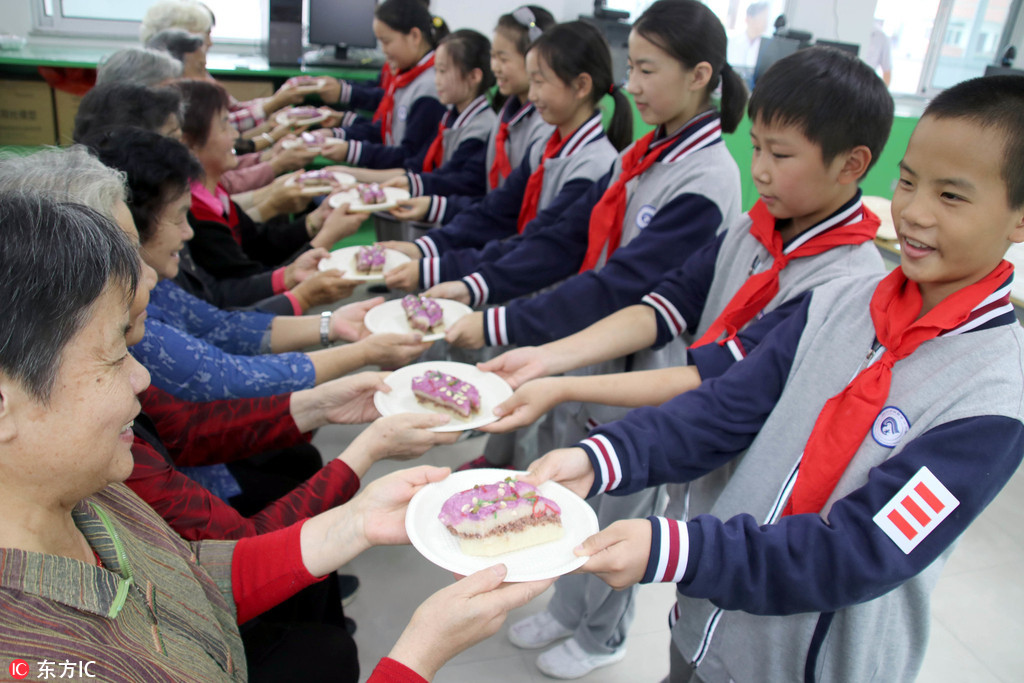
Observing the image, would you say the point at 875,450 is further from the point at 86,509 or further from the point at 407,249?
the point at 407,249

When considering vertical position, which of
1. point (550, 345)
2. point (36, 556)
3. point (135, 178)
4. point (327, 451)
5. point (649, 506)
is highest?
point (135, 178)

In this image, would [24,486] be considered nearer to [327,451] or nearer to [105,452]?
[105,452]

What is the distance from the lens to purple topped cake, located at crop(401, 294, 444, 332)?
238 cm

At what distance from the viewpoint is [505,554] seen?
1.33 m

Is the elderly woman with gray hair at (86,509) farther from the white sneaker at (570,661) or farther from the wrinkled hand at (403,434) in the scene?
the white sneaker at (570,661)

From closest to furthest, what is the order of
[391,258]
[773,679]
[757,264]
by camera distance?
1. [773,679]
2. [757,264]
3. [391,258]

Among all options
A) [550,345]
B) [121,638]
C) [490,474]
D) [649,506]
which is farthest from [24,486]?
[649,506]

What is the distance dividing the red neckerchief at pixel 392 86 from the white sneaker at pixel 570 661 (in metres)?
3.53

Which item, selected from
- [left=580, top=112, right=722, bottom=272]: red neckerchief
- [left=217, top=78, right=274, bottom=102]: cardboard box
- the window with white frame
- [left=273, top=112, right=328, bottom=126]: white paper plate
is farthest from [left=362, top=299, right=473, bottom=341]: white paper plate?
the window with white frame

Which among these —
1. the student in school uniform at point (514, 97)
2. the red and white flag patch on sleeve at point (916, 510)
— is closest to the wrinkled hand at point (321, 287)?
the student in school uniform at point (514, 97)

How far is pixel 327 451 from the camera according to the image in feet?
10.8

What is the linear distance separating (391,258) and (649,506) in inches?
61.9

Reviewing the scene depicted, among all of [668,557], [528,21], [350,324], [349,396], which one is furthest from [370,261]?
[668,557]

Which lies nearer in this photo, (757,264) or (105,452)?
(105,452)
